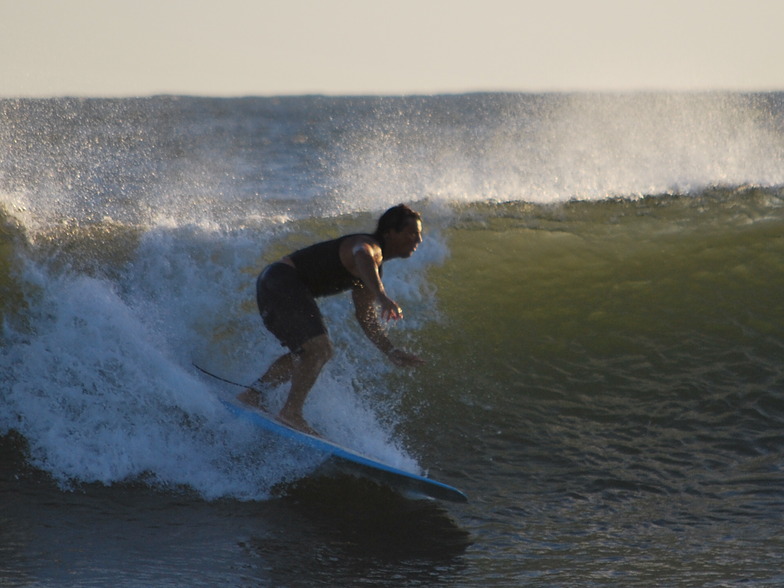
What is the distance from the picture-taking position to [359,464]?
16.3 feet

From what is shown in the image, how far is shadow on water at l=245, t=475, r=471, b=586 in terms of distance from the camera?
13.5 ft

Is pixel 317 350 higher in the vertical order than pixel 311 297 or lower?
lower

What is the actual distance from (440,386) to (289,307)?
1.92 metres

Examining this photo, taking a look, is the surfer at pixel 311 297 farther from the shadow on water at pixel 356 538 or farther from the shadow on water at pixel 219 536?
the shadow on water at pixel 219 536

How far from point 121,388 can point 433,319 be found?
2786 mm

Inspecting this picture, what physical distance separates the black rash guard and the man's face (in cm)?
29

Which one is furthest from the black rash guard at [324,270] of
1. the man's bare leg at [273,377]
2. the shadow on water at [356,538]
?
the shadow on water at [356,538]

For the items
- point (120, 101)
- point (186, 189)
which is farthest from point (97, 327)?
point (120, 101)

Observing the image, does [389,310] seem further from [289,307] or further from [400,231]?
[289,307]

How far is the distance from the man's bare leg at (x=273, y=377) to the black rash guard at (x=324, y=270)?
18.8 inches

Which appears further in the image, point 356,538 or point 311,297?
→ point 311,297

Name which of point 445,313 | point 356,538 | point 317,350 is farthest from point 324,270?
point 445,313

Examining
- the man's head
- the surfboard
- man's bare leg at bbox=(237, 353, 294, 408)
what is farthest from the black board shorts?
the man's head

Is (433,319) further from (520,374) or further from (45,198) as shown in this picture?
(45,198)
